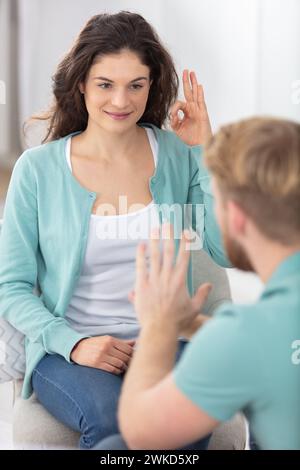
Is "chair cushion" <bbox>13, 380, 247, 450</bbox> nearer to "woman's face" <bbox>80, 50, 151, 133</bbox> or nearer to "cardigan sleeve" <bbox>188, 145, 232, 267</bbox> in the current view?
"cardigan sleeve" <bbox>188, 145, 232, 267</bbox>

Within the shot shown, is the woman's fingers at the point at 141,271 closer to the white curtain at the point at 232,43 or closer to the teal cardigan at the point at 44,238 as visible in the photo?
the teal cardigan at the point at 44,238

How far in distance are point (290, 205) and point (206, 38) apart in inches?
127

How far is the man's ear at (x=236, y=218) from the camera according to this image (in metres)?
0.93

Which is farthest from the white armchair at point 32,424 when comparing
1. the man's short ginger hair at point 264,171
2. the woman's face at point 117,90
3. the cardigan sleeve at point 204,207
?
the man's short ginger hair at point 264,171

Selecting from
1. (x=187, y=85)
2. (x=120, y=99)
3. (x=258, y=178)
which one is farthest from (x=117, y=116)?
(x=258, y=178)

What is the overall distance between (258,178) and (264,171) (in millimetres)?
12

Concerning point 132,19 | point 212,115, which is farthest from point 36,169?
point 212,115

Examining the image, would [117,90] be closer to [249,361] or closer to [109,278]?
[109,278]

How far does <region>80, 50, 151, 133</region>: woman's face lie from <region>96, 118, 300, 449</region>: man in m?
0.56

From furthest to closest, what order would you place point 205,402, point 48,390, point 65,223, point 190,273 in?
point 190,273 < point 65,223 < point 48,390 < point 205,402

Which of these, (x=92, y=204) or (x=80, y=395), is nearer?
(x=80, y=395)

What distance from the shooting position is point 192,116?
163cm

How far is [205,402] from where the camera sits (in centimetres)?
88

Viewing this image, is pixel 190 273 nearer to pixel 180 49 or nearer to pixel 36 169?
pixel 36 169
